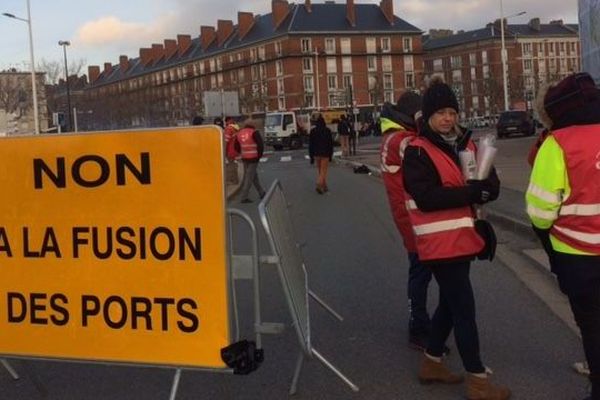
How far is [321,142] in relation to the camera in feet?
61.0

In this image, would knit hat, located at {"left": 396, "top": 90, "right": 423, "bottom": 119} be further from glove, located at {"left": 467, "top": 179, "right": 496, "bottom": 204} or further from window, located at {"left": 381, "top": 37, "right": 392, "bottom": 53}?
window, located at {"left": 381, "top": 37, "right": 392, "bottom": 53}

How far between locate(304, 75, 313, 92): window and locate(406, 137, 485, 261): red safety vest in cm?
11005

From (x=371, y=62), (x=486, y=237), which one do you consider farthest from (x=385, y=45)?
(x=486, y=237)

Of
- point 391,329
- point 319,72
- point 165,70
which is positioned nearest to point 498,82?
point 319,72

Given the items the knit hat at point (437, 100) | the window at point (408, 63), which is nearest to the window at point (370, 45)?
the window at point (408, 63)

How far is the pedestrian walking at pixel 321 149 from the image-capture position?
18.2 meters

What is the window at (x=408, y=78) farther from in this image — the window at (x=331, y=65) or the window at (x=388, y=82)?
→ the window at (x=331, y=65)

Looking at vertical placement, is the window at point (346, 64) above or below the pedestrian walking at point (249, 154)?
above

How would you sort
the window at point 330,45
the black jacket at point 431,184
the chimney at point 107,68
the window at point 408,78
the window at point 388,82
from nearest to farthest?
the black jacket at point 431,184, the window at point 330,45, the window at point 388,82, the window at point 408,78, the chimney at point 107,68

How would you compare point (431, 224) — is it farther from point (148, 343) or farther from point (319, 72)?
point (319, 72)

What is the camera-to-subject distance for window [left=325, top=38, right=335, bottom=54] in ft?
371

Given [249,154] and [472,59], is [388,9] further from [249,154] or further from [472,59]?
[249,154]

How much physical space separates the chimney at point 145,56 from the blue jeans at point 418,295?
152132 millimetres

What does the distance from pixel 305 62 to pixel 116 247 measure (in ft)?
361
